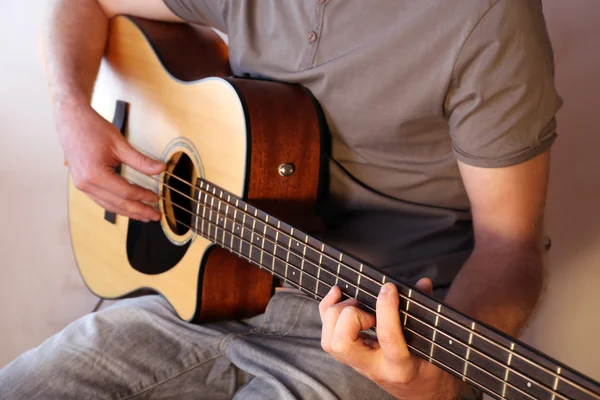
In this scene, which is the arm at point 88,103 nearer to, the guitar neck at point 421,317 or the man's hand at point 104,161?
the man's hand at point 104,161

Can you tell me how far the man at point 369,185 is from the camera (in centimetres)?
92

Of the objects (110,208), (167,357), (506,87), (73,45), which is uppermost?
(506,87)

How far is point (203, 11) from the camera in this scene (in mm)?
1328

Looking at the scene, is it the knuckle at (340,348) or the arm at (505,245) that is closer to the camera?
the knuckle at (340,348)

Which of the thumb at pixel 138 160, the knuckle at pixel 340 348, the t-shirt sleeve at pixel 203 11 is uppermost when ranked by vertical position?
the t-shirt sleeve at pixel 203 11

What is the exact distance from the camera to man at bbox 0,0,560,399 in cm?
92

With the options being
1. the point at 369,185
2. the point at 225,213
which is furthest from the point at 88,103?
the point at 369,185

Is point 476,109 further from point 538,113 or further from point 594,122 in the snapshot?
point 594,122

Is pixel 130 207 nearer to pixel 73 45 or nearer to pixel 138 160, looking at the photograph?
pixel 138 160

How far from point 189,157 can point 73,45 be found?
379 mm

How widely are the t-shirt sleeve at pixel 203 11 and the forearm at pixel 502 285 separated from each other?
25.9 inches

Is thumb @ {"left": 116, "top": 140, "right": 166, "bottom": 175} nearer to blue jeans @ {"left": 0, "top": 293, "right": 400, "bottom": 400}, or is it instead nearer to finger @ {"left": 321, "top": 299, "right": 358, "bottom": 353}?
blue jeans @ {"left": 0, "top": 293, "right": 400, "bottom": 400}

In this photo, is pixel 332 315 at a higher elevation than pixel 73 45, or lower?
lower

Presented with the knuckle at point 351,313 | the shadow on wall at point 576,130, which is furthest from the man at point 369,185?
the shadow on wall at point 576,130
